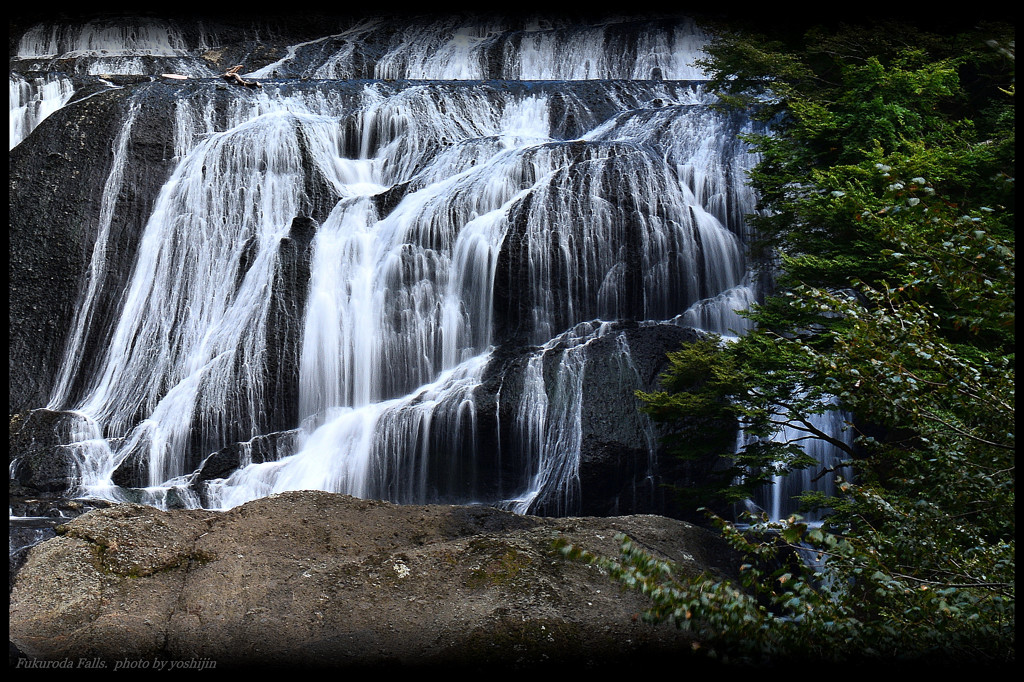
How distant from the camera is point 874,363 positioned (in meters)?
3.44

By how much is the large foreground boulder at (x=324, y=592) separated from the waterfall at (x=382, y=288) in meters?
2.65

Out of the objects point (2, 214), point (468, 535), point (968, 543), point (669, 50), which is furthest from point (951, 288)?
point (669, 50)

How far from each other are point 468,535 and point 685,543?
182 cm

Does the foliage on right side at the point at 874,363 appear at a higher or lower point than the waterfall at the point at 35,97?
lower

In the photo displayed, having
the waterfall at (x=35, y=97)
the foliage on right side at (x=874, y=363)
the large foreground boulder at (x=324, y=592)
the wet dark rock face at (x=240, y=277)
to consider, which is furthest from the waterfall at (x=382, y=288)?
the large foreground boulder at (x=324, y=592)

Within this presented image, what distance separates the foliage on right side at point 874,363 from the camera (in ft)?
9.64

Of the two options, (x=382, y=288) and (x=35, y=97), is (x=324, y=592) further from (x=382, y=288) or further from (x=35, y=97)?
(x=35, y=97)

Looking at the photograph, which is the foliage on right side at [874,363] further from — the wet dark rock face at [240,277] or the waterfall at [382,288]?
the waterfall at [382,288]

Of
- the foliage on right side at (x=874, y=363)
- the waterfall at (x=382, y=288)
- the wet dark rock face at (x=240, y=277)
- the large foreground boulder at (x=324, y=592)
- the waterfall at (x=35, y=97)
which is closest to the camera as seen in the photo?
the foliage on right side at (x=874, y=363)

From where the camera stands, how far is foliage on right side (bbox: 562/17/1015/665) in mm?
2938

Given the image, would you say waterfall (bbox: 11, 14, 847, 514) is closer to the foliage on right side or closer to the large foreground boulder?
the foliage on right side

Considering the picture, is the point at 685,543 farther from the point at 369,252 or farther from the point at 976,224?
the point at 369,252

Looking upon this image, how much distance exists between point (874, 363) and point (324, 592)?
4058mm

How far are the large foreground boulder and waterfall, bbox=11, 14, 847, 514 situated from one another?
2.65m
